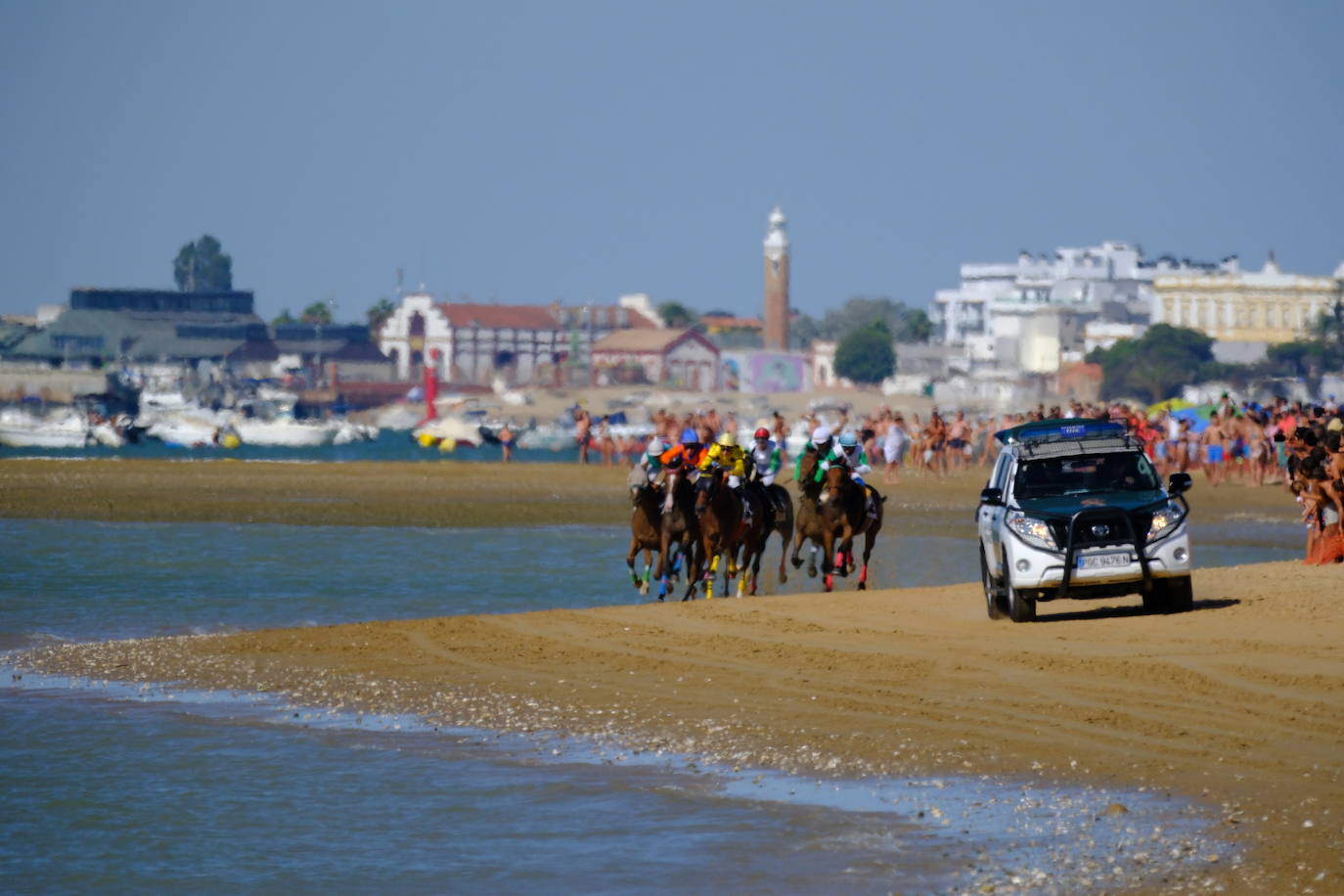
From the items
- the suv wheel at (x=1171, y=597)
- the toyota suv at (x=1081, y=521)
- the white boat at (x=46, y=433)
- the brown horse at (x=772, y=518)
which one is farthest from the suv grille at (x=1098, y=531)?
the white boat at (x=46, y=433)

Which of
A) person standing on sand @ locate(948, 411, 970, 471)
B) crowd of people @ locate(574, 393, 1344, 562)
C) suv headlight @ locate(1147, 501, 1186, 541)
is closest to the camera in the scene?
suv headlight @ locate(1147, 501, 1186, 541)

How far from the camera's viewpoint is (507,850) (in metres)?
11.1

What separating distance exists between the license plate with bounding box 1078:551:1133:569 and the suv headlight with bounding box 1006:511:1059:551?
25cm

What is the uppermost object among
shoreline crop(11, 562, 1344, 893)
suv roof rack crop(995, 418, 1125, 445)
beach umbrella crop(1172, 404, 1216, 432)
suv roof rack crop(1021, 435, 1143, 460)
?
beach umbrella crop(1172, 404, 1216, 432)

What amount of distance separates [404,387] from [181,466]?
132 meters

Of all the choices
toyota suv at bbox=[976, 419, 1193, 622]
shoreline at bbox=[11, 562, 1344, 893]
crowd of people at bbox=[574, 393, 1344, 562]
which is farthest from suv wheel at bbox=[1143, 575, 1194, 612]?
crowd of people at bbox=[574, 393, 1344, 562]

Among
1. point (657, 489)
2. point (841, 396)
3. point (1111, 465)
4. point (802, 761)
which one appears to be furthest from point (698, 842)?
point (841, 396)

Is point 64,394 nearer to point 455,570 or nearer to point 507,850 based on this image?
point 455,570

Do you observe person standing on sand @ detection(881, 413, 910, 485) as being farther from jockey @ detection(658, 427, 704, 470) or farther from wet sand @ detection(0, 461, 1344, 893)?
jockey @ detection(658, 427, 704, 470)

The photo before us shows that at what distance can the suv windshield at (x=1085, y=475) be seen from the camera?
1830cm

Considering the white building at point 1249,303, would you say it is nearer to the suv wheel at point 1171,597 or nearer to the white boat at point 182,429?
the white boat at point 182,429

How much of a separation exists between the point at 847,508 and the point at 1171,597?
5.49 meters

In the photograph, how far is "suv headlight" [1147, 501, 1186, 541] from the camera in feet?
58.2

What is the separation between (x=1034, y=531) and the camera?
17.7 metres
